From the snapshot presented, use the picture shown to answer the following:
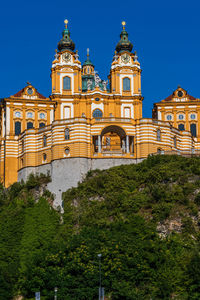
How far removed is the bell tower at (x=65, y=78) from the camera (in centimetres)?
9488

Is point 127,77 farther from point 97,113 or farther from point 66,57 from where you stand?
point 66,57

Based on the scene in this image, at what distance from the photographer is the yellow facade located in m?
82.9

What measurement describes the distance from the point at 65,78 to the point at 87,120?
14.9m

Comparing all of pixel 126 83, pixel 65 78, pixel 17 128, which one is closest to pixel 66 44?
pixel 65 78

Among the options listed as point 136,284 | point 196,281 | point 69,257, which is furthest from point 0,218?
point 196,281

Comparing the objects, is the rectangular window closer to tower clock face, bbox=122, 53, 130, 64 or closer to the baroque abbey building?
the baroque abbey building

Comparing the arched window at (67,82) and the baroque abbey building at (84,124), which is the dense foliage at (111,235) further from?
the arched window at (67,82)

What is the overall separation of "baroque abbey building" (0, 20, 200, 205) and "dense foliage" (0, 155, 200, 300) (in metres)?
3.48

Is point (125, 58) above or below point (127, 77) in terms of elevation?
above

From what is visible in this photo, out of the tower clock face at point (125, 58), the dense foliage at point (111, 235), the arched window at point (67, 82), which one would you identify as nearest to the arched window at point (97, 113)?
the arched window at point (67, 82)

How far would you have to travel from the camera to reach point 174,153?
8325 cm

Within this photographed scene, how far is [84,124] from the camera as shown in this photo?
8269cm

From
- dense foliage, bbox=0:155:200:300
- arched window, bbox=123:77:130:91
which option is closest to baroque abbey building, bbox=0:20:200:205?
arched window, bbox=123:77:130:91

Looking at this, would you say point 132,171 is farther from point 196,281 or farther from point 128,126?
point 196,281
